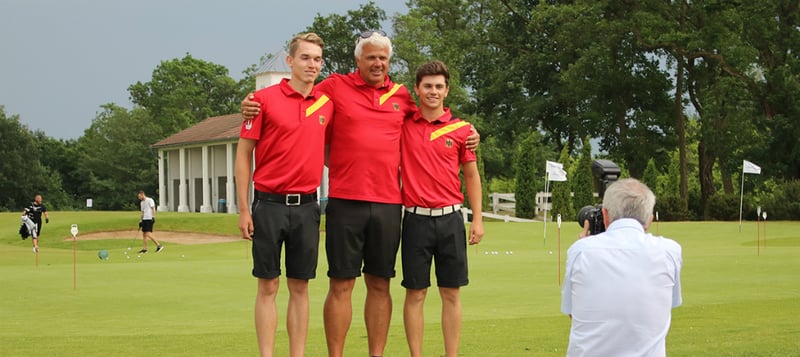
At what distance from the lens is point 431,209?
6.95 metres

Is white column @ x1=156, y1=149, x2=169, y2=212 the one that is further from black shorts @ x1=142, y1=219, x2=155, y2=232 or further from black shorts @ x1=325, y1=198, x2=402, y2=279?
black shorts @ x1=325, y1=198, x2=402, y2=279

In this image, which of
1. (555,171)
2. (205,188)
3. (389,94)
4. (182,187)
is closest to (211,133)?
(205,188)

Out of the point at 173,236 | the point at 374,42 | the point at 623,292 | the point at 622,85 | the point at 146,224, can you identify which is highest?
the point at 622,85

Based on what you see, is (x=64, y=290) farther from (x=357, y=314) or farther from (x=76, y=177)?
(x=76, y=177)

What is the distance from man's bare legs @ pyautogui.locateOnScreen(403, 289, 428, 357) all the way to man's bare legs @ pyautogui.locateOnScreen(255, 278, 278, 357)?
927mm

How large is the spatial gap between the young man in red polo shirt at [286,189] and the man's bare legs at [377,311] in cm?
46

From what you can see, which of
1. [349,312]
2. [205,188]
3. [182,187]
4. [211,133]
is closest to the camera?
[349,312]

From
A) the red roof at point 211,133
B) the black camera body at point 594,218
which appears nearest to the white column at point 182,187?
the red roof at point 211,133

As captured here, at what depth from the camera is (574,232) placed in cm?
3981

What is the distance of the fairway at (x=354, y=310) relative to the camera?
9242 millimetres

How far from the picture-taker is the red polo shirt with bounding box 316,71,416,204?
6844mm

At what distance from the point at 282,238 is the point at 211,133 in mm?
59099

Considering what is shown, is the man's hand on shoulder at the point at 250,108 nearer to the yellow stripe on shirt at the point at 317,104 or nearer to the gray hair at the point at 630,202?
the yellow stripe on shirt at the point at 317,104

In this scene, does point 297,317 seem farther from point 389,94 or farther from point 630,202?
point 630,202
